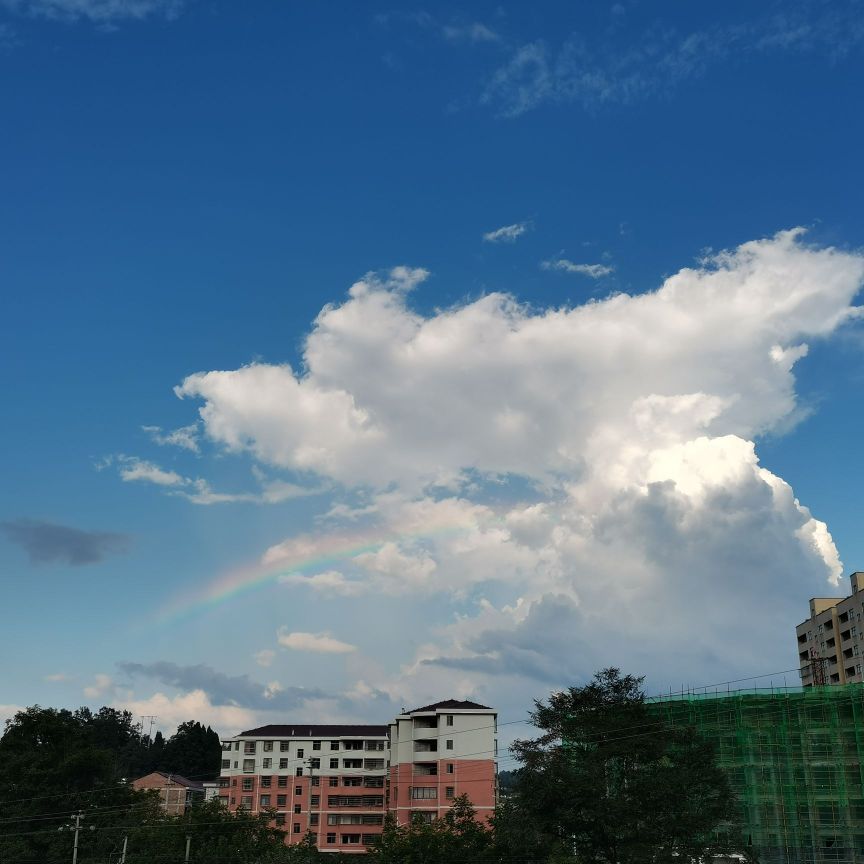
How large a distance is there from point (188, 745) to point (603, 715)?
157155 millimetres

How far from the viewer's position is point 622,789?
4053 cm

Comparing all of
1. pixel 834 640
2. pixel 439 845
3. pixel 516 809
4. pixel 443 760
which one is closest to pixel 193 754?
pixel 443 760

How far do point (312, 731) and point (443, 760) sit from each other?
84.9ft

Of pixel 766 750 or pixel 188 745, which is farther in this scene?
pixel 188 745

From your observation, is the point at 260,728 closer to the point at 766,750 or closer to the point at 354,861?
the point at 354,861

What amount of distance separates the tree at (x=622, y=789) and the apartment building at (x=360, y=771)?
182ft

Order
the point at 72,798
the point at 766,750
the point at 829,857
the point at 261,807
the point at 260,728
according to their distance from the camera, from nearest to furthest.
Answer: the point at 829,857
the point at 766,750
the point at 72,798
the point at 261,807
the point at 260,728

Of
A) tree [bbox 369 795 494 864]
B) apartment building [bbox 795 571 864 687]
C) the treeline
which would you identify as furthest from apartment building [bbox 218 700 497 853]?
apartment building [bbox 795 571 864 687]

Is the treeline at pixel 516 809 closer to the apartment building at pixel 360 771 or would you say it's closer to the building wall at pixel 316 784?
the apartment building at pixel 360 771

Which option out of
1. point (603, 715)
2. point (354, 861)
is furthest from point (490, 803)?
point (603, 715)

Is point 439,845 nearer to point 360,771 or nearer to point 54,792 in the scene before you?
point 54,792

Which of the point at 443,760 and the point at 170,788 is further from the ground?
the point at 443,760

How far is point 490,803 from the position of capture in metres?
95.4

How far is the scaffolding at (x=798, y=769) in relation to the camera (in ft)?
206
